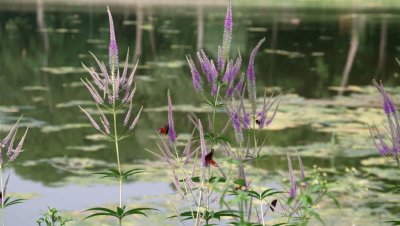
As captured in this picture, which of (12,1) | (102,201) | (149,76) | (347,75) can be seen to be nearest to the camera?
(102,201)

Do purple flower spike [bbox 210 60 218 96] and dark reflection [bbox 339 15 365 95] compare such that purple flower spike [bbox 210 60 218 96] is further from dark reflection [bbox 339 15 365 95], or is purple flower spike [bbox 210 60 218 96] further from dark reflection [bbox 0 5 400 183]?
dark reflection [bbox 339 15 365 95]

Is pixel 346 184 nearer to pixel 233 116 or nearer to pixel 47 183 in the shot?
pixel 47 183

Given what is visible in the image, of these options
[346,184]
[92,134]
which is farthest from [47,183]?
[346,184]

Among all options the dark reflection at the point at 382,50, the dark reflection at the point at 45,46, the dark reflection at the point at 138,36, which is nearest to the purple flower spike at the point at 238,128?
the dark reflection at the point at 45,46

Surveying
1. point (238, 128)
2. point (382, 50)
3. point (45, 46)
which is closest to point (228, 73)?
point (238, 128)

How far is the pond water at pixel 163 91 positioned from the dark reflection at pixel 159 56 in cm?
4

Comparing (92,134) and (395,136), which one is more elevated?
(395,136)

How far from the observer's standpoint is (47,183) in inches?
328

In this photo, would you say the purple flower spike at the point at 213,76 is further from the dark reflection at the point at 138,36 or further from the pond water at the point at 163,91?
the dark reflection at the point at 138,36

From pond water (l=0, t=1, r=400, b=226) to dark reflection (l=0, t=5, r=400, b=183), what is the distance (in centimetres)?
4

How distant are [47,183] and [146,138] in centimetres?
256

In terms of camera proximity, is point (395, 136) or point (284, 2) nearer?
point (395, 136)

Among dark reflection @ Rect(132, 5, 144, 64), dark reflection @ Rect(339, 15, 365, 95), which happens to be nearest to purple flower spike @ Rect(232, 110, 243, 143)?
dark reflection @ Rect(339, 15, 365, 95)

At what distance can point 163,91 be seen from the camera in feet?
47.1
